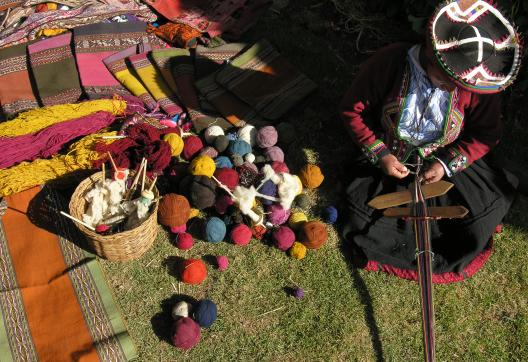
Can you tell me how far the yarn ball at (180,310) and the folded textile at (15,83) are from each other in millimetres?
1786

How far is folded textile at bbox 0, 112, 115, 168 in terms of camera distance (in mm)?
2959

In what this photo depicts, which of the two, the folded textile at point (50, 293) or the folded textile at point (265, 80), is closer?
the folded textile at point (50, 293)

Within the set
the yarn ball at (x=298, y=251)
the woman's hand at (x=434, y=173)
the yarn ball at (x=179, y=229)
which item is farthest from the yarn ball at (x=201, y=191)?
the woman's hand at (x=434, y=173)

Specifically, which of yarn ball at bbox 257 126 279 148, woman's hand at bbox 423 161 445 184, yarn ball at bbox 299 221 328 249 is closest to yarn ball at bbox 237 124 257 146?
yarn ball at bbox 257 126 279 148

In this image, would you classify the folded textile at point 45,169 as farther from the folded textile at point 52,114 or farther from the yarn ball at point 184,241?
the yarn ball at point 184,241

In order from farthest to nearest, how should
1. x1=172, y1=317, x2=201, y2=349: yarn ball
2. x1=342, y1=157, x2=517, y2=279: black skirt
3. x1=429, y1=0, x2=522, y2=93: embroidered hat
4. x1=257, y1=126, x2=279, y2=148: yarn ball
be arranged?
x1=257, y1=126, x2=279, y2=148: yarn ball
x1=342, y1=157, x2=517, y2=279: black skirt
x1=172, y1=317, x2=201, y2=349: yarn ball
x1=429, y1=0, x2=522, y2=93: embroidered hat

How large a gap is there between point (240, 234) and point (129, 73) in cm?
154

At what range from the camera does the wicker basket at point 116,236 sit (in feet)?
8.22

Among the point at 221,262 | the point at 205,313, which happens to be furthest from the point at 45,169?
the point at 205,313

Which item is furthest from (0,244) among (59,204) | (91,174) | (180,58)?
(180,58)

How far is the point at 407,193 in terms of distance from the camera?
2.73m

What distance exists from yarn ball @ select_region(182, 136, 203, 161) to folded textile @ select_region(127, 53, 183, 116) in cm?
33

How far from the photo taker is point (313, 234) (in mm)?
2834

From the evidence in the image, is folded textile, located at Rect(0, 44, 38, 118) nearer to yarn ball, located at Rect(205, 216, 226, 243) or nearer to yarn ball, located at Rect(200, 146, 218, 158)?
yarn ball, located at Rect(200, 146, 218, 158)
